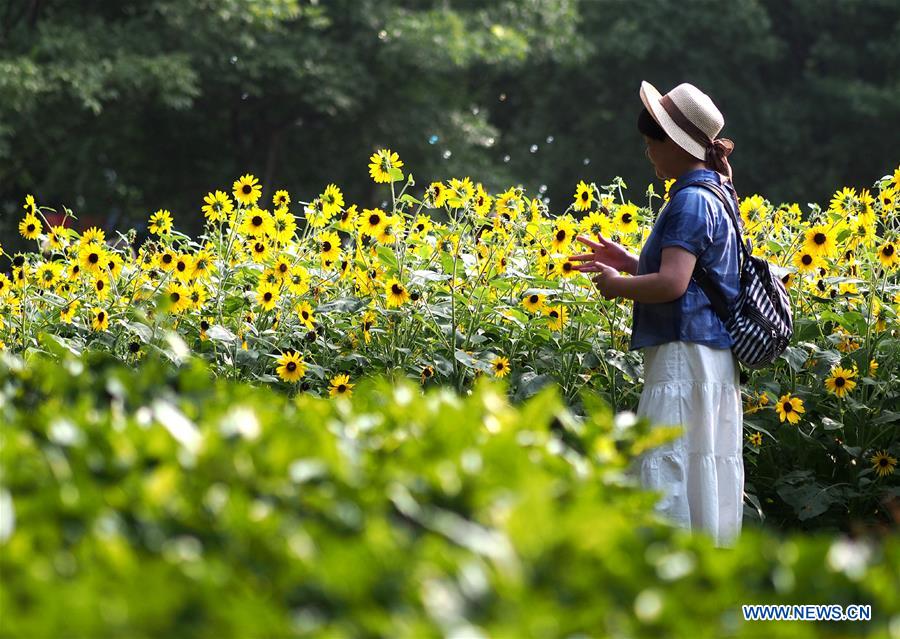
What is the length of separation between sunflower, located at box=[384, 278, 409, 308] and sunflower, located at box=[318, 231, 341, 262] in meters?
0.28

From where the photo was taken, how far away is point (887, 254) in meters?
4.48

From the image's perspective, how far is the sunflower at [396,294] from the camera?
438 cm

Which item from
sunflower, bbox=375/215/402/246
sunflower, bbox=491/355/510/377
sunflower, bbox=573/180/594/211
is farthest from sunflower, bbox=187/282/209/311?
sunflower, bbox=573/180/594/211

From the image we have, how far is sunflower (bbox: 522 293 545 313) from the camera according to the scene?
434cm

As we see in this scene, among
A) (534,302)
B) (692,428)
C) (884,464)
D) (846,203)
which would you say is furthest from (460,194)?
(884,464)

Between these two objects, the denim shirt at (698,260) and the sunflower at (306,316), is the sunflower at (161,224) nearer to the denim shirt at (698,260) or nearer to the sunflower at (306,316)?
the sunflower at (306,316)

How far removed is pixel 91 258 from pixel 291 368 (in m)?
0.89

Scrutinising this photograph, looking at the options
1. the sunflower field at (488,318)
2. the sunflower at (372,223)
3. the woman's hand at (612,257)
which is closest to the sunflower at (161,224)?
the sunflower field at (488,318)

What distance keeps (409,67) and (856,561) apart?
19455 mm

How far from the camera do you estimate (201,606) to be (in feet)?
4.16

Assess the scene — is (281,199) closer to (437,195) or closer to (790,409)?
(437,195)

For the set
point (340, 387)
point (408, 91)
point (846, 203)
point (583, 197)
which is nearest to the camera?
point (340, 387)

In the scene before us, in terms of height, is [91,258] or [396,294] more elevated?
[91,258]

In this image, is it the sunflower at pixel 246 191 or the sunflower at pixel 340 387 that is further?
the sunflower at pixel 246 191
